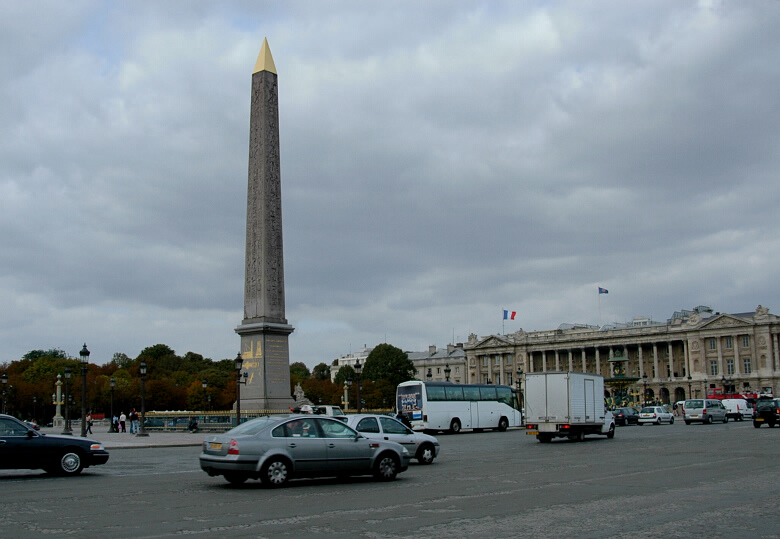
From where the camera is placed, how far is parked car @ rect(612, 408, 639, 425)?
59.6 metres

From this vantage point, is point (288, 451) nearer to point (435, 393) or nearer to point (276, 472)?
point (276, 472)

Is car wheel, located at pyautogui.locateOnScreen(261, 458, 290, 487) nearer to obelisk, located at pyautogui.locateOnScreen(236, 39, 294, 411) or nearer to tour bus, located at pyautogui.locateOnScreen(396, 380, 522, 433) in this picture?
obelisk, located at pyautogui.locateOnScreen(236, 39, 294, 411)

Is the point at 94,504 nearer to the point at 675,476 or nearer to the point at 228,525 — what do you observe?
the point at 228,525

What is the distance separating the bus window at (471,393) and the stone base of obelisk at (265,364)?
1230 centimetres

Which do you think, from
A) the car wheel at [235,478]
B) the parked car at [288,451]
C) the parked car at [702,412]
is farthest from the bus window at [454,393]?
the car wheel at [235,478]

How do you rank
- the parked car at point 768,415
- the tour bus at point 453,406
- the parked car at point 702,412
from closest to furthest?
the parked car at point 768,415 → the tour bus at point 453,406 → the parked car at point 702,412

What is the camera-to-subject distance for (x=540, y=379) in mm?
35000

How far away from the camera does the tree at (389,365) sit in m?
132

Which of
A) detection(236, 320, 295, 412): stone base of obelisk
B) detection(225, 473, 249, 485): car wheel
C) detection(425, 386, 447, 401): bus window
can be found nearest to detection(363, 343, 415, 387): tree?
detection(425, 386, 447, 401): bus window

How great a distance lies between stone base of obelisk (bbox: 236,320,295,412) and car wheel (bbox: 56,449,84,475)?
20613 mm

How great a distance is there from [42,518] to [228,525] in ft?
9.22

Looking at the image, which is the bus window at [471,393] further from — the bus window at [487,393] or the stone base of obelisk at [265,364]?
the stone base of obelisk at [265,364]

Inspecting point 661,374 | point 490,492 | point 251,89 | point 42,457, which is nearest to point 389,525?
point 490,492

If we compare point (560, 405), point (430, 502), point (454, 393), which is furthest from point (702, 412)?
point (430, 502)
